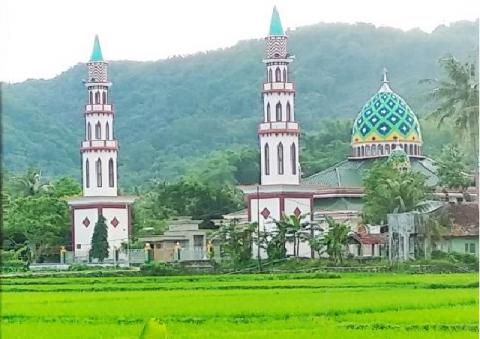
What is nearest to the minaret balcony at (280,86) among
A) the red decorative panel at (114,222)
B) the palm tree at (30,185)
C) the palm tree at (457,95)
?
the palm tree at (457,95)

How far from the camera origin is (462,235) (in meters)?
15.7

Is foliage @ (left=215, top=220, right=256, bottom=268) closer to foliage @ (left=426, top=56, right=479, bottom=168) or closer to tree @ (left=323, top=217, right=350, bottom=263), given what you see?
tree @ (left=323, top=217, right=350, bottom=263)

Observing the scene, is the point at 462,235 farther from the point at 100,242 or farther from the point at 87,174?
the point at 87,174

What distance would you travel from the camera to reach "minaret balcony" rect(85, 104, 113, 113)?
19.5 meters

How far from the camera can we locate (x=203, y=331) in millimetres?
7109

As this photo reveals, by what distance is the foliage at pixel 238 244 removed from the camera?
16094 millimetres

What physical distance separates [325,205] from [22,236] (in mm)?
5585

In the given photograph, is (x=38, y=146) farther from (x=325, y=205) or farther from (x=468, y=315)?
(x=468, y=315)

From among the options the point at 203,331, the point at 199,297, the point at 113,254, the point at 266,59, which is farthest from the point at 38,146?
the point at 203,331

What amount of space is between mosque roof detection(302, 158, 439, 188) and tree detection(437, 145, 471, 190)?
1.87 metres

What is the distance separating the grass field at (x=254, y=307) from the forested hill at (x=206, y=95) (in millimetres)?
3784

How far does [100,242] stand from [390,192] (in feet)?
16.6

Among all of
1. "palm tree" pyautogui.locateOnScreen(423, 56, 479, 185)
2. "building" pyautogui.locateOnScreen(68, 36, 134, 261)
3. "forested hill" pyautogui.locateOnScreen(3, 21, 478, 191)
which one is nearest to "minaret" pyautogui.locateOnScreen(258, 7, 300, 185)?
"forested hill" pyautogui.locateOnScreen(3, 21, 478, 191)

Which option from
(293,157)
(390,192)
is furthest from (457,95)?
(293,157)
